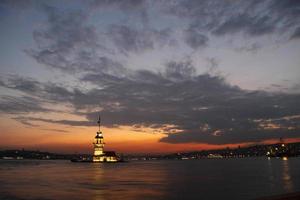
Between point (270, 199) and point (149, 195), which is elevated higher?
point (270, 199)

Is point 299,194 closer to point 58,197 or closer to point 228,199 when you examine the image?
point 228,199

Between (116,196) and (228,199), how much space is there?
507 inches

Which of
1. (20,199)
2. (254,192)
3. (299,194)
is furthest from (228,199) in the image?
(299,194)

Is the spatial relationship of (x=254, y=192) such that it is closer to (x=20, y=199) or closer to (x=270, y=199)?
(x=20, y=199)

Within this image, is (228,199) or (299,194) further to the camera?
(228,199)

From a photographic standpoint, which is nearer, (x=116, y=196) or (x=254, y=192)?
(x=116, y=196)

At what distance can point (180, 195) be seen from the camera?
4291 centimetres

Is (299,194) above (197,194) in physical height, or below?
above

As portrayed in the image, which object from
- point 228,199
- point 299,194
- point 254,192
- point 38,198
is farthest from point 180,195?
point 299,194

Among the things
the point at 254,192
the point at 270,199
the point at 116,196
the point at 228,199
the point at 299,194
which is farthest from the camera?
the point at 254,192

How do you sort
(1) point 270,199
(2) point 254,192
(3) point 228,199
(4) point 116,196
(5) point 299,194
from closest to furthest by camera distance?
(1) point 270,199 < (5) point 299,194 < (3) point 228,199 < (4) point 116,196 < (2) point 254,192

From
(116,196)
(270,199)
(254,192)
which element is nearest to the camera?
(270,199)

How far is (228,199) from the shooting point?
38.0 m

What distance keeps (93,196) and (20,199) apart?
26.9 ft
